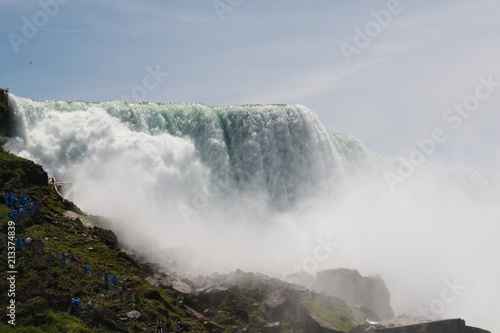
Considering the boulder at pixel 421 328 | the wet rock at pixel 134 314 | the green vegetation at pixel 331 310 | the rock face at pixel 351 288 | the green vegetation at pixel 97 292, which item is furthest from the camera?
the rock face at pixel 351 288

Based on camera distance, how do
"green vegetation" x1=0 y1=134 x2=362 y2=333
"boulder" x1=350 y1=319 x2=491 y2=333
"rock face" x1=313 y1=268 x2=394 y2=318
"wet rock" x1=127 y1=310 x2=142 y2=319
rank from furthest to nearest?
"rock face" x1=313 y1=268 x2=394 y2=318 < "boulder" x1=350 y1=319 x2=491 y2=333 < "wet rock" x1=127 y1=310 x2=142 y2=319 < "green vegetation" x1=0 y1=134 x2=362 y2=333

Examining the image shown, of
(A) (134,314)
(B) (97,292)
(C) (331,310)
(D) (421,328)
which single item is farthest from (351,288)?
(B) (97,292)

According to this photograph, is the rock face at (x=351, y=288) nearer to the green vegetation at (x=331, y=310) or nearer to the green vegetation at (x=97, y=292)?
the green vegetation at (x=331, y=310)

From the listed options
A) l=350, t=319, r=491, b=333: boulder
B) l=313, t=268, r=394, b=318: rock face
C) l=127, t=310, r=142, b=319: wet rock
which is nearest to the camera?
l=127, t=310, r=142, b=319: wet rock

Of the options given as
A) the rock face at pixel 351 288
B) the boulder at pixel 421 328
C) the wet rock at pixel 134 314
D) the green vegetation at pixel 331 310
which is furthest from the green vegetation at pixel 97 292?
the rock face at pixel 351 288

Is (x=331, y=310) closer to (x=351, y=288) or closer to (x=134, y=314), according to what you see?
(x=351, y=288)

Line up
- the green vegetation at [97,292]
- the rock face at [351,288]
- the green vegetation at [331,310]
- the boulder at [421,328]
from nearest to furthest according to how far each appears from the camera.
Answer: the green vegetation at [97,292]
the boulder at [421,328]
the green vegetation at [331,310]
the rock face at [351,288]

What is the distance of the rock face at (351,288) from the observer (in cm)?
4047

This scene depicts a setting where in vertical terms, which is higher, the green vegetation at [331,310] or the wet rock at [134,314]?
the green vegetation at [331,310]

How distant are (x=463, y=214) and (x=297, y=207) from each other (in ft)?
96.4

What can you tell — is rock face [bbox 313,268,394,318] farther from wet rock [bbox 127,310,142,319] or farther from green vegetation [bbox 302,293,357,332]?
wet rock [bbox 127,310,142,319]

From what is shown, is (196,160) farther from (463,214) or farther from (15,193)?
(463,214)

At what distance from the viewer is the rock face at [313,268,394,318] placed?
133 feet

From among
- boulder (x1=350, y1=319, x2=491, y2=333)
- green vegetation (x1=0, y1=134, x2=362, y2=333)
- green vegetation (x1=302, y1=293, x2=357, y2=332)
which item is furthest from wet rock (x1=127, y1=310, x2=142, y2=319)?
boulder (x1=350, y1=319, x2=491, y2=333)
